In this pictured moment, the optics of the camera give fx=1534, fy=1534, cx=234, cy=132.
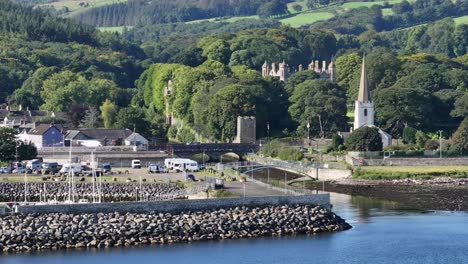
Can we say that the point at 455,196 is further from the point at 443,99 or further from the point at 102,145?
the point at 443,99

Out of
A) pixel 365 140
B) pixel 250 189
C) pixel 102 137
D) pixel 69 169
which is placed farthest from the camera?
pixel 102 137

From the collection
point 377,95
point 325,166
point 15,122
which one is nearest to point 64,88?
point 15,122

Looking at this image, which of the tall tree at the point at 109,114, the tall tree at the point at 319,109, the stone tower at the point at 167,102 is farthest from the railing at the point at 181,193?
the stone tower at the point at 167,102

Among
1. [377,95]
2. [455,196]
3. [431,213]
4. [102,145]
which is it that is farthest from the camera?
[377,95]

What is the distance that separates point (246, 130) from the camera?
309 feet

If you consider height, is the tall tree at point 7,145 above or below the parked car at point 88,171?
above

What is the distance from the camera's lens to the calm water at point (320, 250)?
1854 inches

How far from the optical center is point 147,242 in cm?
4888

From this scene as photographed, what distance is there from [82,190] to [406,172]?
2335 cm

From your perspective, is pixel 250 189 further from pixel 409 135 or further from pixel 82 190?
pixel 409 135

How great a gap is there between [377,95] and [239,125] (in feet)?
31.5

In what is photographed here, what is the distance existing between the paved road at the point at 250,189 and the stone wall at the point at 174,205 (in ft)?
7.06

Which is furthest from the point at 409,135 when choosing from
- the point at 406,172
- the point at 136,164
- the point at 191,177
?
the point at 191,177

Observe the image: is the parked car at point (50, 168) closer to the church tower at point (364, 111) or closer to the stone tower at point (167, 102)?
the church tower at point (364, 111)
